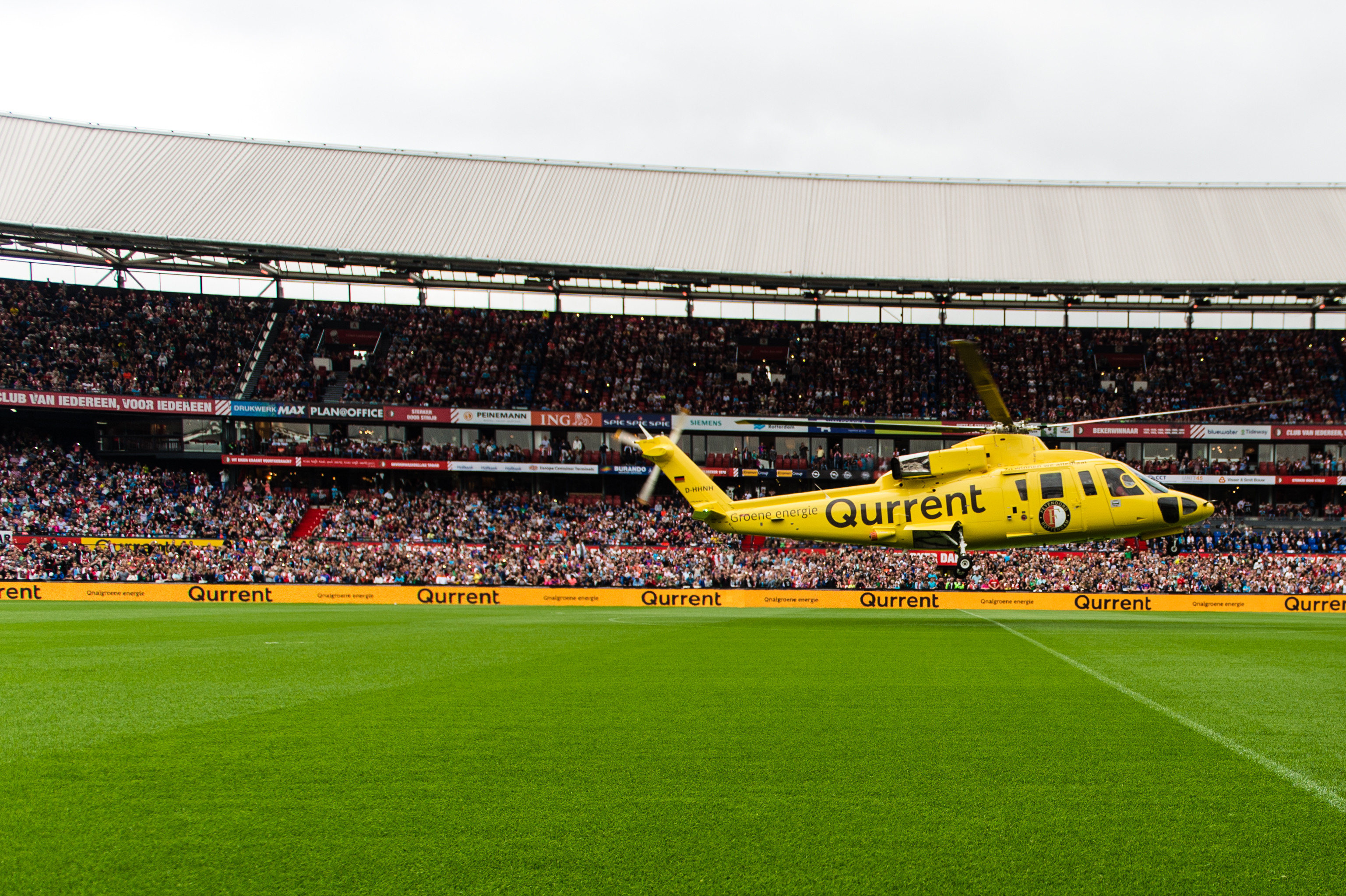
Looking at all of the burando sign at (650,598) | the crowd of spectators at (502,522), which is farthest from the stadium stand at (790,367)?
the burando sign at (650,598)

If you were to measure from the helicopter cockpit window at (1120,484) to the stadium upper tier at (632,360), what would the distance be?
3088 centimetres

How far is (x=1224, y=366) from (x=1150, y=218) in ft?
34.8

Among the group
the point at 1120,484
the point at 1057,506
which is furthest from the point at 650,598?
the point at 1120,484

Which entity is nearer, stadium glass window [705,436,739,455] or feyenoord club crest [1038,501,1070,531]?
feyenoord club crest [1038,501,1070,531]

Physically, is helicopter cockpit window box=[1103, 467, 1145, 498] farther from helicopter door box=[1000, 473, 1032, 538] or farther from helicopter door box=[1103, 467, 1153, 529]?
helicopter door box=[1000, 473, 1032, 538]

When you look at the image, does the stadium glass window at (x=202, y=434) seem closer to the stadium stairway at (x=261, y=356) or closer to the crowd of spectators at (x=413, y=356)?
the stadium stairway at (x=261, y=356)

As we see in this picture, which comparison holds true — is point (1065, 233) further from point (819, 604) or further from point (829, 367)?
point (819, 604)

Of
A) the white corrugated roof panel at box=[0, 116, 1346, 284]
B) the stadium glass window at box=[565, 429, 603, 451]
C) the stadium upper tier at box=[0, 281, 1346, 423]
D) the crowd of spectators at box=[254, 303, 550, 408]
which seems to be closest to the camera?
the white corrugated roof panel at box=[0, 116, 1346, 284]

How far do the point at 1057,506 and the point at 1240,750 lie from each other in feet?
45.7

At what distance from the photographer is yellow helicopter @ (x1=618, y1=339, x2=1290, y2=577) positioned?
18.8 m

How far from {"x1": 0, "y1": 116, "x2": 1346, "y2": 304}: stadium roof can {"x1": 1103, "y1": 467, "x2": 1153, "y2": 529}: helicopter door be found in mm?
31163

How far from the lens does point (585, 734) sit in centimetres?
638

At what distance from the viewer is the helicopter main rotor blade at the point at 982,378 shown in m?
14.0

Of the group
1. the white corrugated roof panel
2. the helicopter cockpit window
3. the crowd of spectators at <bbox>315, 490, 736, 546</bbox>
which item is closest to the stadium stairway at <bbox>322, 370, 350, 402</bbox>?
the crowd of spectators at <bbox>315, 490, 736, 546</bbox>
